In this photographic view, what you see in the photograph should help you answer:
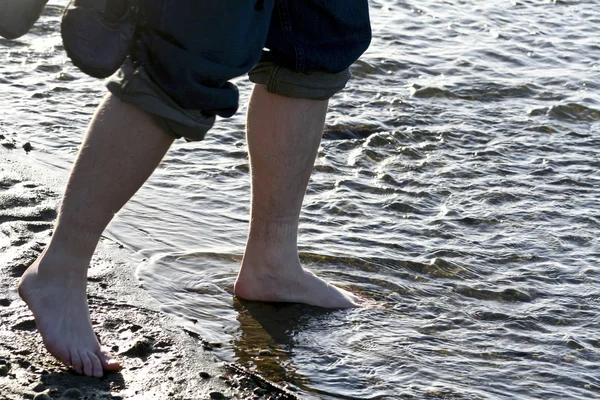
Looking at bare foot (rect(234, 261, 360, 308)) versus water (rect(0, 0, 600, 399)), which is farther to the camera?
bare foot (rect(234, 261, 360, 308))

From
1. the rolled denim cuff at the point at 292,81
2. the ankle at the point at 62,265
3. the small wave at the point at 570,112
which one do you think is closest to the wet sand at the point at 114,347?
the ankle at the point at 62,265

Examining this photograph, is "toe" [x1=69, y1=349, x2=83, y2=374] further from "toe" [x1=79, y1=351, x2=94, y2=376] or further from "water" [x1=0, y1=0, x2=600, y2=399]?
"water" [x1=0, y1=0, x2=600, y2=399]

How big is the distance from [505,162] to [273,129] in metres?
1.67

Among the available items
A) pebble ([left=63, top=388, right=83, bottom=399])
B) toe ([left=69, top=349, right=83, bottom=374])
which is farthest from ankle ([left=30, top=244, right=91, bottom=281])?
pebble ([left=63, top=388, right=83, bottom=399])

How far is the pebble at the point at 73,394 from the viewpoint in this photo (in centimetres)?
220

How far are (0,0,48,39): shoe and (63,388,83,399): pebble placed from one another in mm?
803

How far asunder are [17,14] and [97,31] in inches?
7.3

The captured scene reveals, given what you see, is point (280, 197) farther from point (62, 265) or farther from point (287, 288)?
point (62, 265)

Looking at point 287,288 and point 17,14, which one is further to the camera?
point 287,288

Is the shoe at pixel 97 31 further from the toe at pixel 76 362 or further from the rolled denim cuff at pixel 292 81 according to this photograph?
the toe at pixel 76 362

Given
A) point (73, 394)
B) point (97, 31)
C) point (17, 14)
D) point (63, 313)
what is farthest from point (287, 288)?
point (17, 14)

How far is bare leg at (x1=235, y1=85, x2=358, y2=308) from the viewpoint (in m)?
2.70

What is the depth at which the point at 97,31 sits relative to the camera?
2.20m

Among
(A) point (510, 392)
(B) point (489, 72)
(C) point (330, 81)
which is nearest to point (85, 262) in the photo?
(C) point (330, 81)
